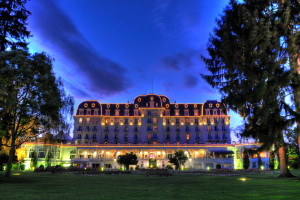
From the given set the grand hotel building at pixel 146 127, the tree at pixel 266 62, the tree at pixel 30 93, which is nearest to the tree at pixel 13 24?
the tree at pixel 30 93

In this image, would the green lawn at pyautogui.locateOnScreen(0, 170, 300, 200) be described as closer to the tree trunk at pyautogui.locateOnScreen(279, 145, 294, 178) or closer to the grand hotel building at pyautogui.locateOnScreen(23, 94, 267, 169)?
the tree trunk at pyautogui.locateOnScreen(279, 145, 294, 178)

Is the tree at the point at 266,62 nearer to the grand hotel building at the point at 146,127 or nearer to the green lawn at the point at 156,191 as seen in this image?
the green lawn at the point at 156,191

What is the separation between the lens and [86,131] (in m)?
77.5

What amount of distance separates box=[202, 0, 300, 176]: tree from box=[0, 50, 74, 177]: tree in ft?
60.3

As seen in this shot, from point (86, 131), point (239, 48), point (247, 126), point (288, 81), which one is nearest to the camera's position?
point (288, 81)

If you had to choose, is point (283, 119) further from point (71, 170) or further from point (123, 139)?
point (123, 139)

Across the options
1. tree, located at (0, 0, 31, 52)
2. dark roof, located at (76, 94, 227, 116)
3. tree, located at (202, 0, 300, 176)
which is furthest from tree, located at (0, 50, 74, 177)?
dark roof, located at (76, 94, 227, 116)

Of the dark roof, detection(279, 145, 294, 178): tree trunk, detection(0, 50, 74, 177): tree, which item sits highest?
the dark roof

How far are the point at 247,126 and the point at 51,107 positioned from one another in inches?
796

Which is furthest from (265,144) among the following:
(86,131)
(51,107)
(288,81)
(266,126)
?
(86,131)

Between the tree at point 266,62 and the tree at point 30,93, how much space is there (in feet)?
60.3

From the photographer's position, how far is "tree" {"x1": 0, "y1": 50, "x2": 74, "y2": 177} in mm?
21703

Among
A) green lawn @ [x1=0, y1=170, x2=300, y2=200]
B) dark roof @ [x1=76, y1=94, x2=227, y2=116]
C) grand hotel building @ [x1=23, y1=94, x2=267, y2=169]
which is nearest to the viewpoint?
green lawn @ [x1=0, y1=170, x2=300, y2=200]

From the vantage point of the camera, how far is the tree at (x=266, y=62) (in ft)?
48.7
